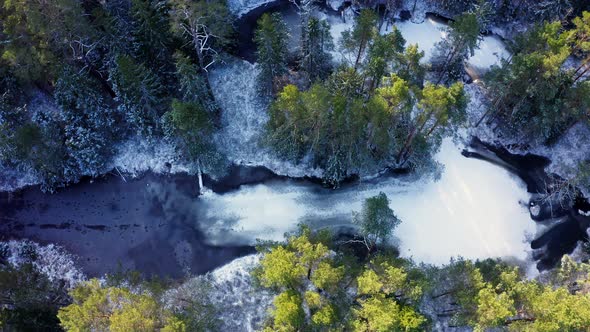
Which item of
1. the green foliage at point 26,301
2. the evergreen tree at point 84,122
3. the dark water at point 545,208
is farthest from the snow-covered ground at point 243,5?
the green foliage at point 26,301

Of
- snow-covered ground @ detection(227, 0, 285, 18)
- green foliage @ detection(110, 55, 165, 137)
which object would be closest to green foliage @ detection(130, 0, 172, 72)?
green foliage @ detection(110, 55, 165, 137)

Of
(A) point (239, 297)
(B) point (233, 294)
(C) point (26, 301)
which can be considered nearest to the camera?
(C) point (26, 301)

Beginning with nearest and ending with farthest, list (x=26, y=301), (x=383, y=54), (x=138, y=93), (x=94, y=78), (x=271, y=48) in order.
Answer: (x=26, y=301)
(x=383, y=54)
(x=138, y=93)
(x=271, y=48)
(x=94, y=78)

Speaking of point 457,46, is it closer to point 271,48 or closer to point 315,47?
point 315,47

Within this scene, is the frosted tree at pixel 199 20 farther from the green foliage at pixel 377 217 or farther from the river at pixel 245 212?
the green foliage at pixel 377 217

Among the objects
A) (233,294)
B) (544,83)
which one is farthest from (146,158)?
(544,83)

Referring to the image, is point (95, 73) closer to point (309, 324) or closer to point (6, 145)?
point (6, 145)

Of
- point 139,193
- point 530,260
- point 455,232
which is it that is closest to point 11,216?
point 139,193
